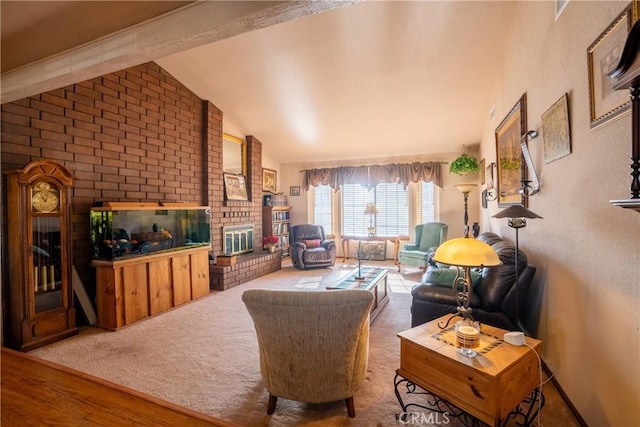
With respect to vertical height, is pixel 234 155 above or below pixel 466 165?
above

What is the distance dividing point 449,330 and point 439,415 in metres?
0.48

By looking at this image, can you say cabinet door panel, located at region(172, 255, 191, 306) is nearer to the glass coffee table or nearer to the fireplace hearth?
the fireplace hearth

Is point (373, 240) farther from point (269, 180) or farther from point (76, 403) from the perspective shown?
point (76, 403)

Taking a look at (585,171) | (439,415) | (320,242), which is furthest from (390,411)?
(320,242)

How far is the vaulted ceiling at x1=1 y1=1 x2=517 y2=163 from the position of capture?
191 cm

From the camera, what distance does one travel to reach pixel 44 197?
9.07ft

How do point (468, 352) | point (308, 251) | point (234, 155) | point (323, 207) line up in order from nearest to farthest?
point (468, 352) → point (234, 155) → point (308, 251) → point (323, 207)

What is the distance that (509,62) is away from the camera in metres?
3.34

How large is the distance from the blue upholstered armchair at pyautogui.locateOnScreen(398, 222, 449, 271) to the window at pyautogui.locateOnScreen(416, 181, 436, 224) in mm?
698

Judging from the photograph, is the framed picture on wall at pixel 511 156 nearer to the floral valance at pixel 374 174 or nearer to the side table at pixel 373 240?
the floral valance at pixel 374 174

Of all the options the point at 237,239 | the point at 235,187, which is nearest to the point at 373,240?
the point at 237,239

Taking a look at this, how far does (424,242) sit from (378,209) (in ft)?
4.81

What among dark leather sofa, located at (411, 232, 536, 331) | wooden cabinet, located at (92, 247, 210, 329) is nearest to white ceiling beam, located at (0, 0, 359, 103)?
wooden cabinet, located at (92, 247, 210, 329)

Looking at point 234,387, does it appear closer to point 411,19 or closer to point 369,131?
point 411,19
